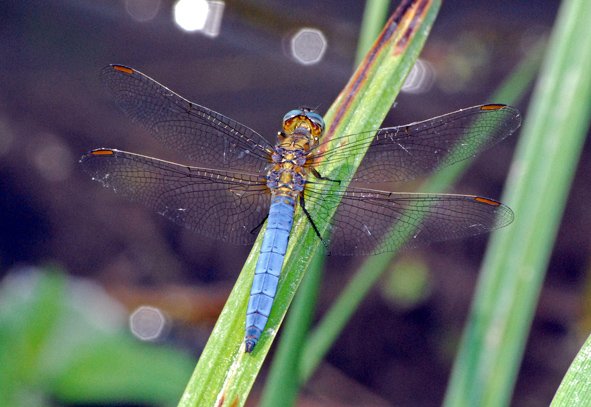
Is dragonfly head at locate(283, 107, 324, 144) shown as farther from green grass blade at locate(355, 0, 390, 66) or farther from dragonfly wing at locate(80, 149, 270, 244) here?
green grass blade at locate(355, 0, 390, 66)

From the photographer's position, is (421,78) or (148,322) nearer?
(148,322)

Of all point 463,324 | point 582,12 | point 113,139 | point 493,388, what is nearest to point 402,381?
point 463,324

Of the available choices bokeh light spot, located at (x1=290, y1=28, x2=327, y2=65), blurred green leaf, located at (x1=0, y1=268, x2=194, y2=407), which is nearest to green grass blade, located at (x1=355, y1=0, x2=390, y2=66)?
blurred green leaf, located at (x1=0, y1=268, x2=194, y2=407)

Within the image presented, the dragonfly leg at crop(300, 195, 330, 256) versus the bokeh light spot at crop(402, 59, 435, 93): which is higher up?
the bokeh light spot at crop(402, 59, 435, 93)

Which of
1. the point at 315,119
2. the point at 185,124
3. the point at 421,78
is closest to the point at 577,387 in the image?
the point at 315,119

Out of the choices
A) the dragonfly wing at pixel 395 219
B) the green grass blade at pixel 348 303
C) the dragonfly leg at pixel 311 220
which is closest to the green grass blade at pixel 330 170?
the dragonfly leg at pixel 311 220

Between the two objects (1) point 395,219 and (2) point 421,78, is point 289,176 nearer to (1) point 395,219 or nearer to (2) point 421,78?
(1) point 395,219

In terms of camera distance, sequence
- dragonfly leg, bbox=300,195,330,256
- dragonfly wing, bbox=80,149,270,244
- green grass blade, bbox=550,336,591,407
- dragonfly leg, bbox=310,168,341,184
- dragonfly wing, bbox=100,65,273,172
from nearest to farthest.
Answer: green grass blade, bbox=550,336,591,407
dragonfly leg, bbox=300,195,330,256
dragonfly leg, bbox=310,168,341,184
dragonfly wing, bbox=80,149,270,244
dragonfly wing, bbox=100,65,273,172
